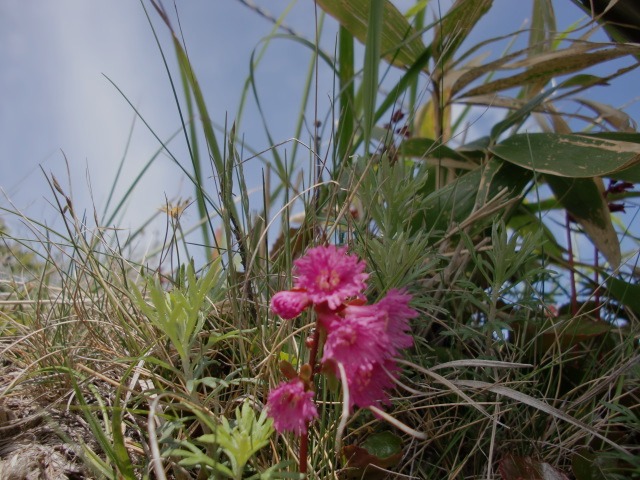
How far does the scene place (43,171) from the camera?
1.14 meters

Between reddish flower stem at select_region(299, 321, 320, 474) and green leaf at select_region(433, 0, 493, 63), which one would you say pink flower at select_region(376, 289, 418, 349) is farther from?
green leaf at select_region(433, 0, 493, 63)

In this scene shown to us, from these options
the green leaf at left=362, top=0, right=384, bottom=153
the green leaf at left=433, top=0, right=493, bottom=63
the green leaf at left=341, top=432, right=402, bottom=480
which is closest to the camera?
the green leaf at left=341, top=432, right=402, bottom=480

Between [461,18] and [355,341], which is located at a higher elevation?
[461,18]

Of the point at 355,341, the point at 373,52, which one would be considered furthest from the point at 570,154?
the point at 355,341

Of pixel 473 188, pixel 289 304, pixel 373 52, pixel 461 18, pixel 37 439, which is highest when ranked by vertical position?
pixel 461 18

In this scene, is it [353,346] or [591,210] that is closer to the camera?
[353,346]

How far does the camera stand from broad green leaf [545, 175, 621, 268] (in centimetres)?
148

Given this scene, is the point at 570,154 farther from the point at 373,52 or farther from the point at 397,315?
the point at 397,315

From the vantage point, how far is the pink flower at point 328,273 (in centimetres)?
68

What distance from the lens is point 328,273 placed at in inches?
27.2

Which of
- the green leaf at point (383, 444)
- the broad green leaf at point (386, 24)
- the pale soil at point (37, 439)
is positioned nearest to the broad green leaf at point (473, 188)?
the broad green leaf at point (386, 24)

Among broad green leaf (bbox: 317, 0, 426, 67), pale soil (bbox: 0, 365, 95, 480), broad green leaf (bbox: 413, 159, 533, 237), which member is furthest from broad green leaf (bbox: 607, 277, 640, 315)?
pale soil (bbox: 0, 365, 95, 480)

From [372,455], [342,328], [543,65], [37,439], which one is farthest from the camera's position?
[543,65]

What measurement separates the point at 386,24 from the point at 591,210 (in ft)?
2.71
